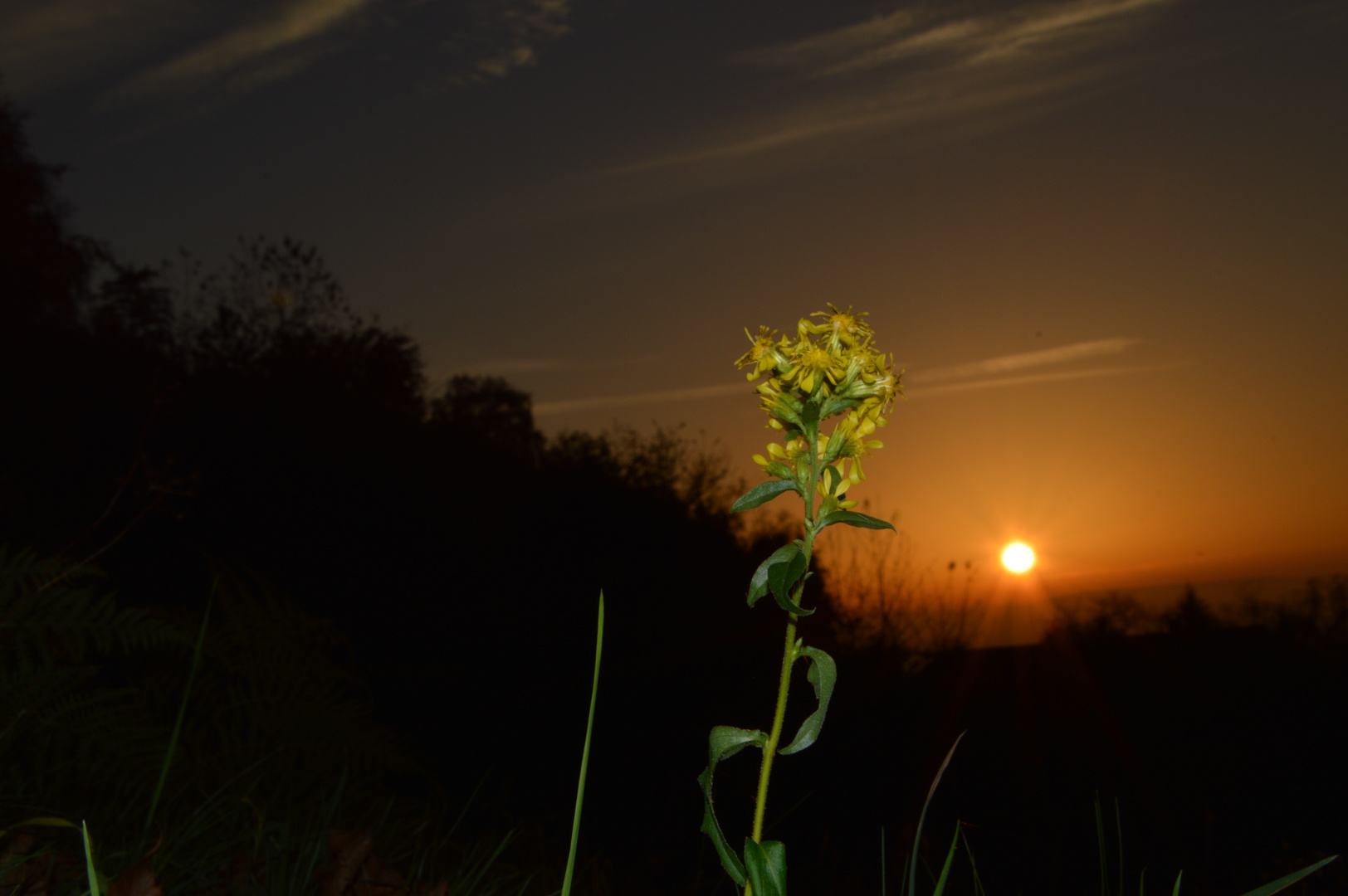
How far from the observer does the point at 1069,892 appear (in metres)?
4.97

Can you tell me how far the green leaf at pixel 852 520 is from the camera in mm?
1120

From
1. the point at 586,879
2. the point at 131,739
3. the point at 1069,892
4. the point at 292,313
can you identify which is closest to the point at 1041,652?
the point at 1069,892

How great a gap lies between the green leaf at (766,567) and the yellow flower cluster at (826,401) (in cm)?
11

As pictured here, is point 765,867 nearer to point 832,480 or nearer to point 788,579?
point 788,579

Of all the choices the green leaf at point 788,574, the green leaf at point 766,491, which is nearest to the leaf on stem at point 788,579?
the green leaf at point 788,574

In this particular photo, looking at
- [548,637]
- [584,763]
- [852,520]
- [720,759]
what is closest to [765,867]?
[720,759]

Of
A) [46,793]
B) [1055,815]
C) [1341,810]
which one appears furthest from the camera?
[1341,810]

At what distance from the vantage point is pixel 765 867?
3.49 ft

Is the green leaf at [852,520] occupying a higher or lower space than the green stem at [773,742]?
higher

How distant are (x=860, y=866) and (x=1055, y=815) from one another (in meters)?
1.30

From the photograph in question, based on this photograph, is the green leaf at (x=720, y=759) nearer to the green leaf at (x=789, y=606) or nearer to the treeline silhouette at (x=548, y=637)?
the green leaf at (x=789, y=606)

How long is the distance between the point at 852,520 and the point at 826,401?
0.57ft

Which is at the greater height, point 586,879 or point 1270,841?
point 586,879

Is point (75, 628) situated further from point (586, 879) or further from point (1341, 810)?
point (1341, 810)
